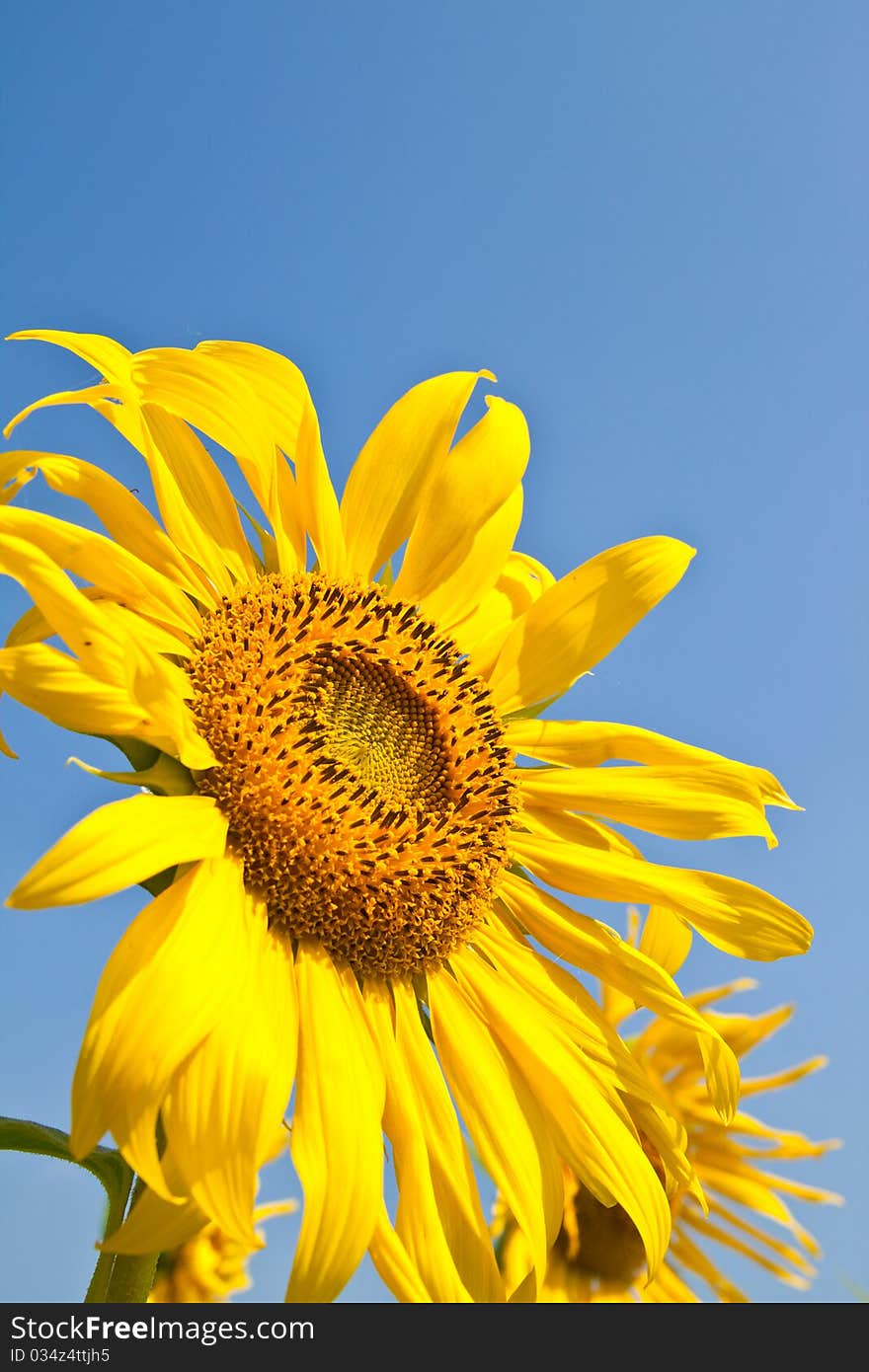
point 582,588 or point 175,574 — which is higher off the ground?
point 582,588

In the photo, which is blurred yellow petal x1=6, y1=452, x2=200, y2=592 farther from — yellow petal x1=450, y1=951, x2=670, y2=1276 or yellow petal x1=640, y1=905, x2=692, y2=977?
yellow petal x1=640, y1=905, x2=692, y2=977

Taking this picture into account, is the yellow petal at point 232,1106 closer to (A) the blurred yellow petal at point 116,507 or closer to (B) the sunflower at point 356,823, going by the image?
(B) the sunflower at point 356,823

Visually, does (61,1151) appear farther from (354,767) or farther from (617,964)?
(617,964)

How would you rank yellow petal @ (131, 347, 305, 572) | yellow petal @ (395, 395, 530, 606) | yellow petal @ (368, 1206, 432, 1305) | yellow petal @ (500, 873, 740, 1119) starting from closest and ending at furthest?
1. yellow petal @ (368, 1206, 432, 1305)
2. yellow petal @ (131, 347, 305, 572)
3. yellow petal @ (500, 873, 740, 1119)
4. yellow petal @ (395, 395, 530, 606)

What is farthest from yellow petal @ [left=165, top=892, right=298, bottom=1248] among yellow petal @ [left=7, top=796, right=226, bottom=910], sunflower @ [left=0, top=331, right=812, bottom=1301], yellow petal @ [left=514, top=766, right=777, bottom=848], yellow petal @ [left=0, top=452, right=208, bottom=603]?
yellow petal @ [left=514, top=766, right=777, bottom=848]

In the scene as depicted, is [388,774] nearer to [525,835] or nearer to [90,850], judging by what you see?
[525,835]
